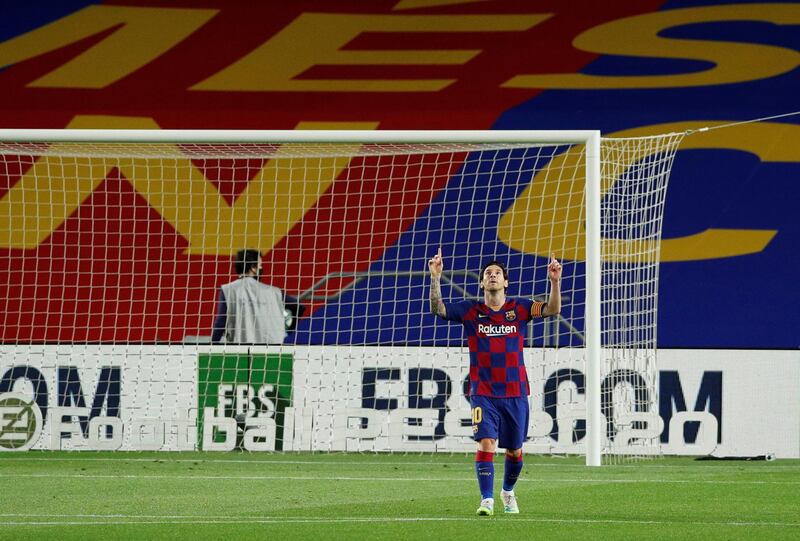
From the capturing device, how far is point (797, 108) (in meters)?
15.7

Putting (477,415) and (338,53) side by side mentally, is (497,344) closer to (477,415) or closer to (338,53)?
(477,415)

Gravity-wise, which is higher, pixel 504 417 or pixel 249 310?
pixel 249 310

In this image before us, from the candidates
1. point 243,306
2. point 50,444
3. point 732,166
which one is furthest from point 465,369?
point 732,166

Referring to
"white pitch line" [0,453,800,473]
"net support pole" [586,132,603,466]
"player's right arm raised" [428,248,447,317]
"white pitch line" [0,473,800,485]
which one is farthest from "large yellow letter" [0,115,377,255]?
"player's right arm raised" [428,248,447,317]

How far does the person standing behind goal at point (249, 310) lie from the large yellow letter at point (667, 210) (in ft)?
14.0

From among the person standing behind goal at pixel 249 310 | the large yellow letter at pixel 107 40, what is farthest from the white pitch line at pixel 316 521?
the large yellow letter at pixel 107 40

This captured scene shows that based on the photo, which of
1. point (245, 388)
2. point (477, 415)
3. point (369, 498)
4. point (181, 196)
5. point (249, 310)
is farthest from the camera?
Result: point (181, 196)

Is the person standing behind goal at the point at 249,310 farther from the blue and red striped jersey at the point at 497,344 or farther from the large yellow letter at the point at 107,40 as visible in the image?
the large yellow letter at the point at 107,40

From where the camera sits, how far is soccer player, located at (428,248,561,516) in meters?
6.86

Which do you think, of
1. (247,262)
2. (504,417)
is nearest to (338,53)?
(247,262)

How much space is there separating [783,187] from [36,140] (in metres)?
9.18

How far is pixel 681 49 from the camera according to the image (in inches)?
628

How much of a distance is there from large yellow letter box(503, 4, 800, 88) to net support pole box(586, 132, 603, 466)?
246 inches

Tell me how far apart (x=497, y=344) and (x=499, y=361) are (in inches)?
3.9
